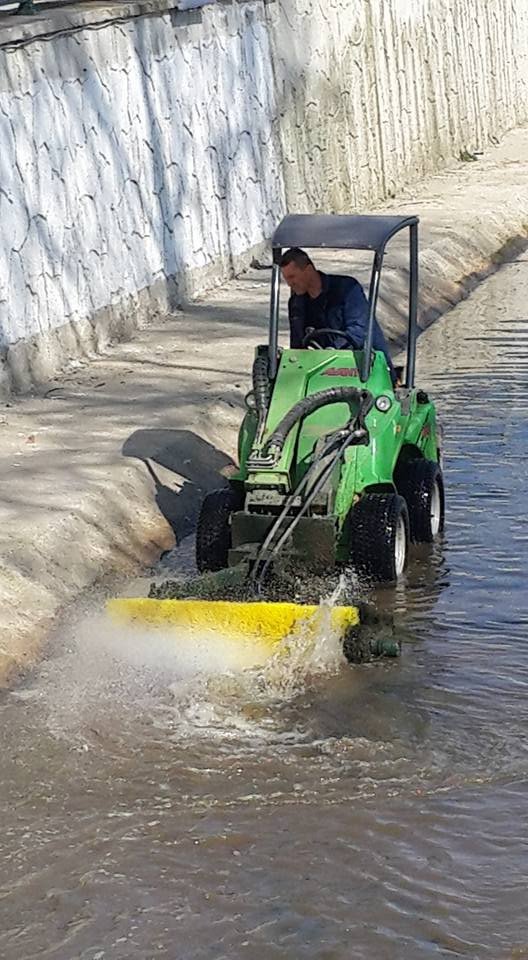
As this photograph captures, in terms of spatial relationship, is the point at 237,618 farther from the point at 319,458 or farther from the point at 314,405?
the point at 314,405

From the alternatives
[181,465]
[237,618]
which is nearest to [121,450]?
[181,465]

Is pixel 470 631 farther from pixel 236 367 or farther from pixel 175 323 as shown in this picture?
pixel 175 323

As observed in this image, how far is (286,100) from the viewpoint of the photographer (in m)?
18.2

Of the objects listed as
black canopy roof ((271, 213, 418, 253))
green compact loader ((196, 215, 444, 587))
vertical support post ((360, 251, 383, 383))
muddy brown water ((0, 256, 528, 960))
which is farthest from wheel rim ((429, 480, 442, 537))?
black canopy roof ((271, 213, 418, 253))

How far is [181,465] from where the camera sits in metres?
10.7

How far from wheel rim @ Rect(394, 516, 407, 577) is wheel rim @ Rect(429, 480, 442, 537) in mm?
472

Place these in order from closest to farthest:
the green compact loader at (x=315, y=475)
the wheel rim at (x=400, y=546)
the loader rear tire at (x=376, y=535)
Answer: the green compact loader at (x=315, y=475) → the loader rear tire at (x=376, y=535) → the wheel rim at (x=400, y=546)

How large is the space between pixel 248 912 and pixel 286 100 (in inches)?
530

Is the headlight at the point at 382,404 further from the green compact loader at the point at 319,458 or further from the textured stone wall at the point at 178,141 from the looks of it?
the textured stone wall at the point at 178,141

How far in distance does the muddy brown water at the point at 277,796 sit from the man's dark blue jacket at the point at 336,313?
1.34 metres

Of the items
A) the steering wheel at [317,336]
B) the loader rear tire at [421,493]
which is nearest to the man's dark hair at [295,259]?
the steering wheel at [317,336]

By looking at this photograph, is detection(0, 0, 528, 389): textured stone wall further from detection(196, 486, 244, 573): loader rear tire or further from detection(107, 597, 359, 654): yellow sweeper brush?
detection(107, 597, 359, 654): yellow sweeper brush

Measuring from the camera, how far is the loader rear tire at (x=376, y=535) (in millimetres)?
8531

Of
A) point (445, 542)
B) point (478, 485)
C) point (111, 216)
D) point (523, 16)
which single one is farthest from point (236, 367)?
point (523, 16)
